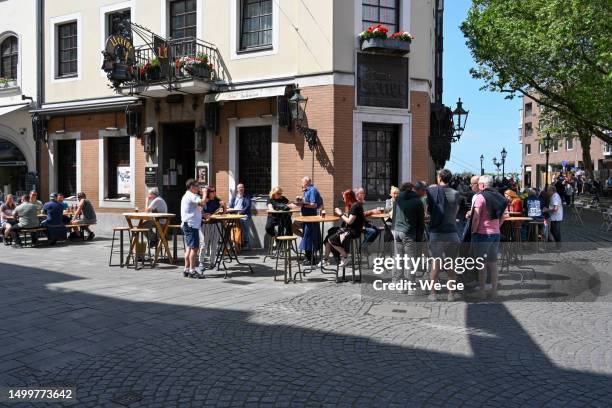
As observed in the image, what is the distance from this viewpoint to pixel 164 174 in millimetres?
15664

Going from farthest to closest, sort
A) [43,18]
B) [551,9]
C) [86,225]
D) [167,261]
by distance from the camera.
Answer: [551,9], [43,18], [86,225], [167,261]

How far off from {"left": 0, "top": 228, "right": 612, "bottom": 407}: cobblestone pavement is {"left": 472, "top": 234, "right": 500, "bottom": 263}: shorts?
0.72m

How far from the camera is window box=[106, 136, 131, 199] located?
1652 centimetres

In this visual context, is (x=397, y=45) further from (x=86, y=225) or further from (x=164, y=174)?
(x=86, y=225)

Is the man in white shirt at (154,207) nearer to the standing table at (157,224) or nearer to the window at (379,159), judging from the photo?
the standing table at (157,224)

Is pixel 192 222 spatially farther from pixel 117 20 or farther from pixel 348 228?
pixel 117 20

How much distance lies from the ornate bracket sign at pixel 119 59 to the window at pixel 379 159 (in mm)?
6817

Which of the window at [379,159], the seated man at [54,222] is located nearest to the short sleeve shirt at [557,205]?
the window at [379,159]

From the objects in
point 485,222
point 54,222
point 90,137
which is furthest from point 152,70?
point 485,222

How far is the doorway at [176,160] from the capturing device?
51.4 ft

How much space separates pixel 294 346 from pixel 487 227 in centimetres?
381

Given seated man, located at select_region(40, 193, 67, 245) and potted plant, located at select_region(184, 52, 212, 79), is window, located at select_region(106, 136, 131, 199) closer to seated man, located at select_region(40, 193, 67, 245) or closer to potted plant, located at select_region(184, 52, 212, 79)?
seated man, located at select_region(40, 193, 67, 245)

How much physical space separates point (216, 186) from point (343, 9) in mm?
5778

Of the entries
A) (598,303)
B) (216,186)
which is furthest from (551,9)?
(598,303)
